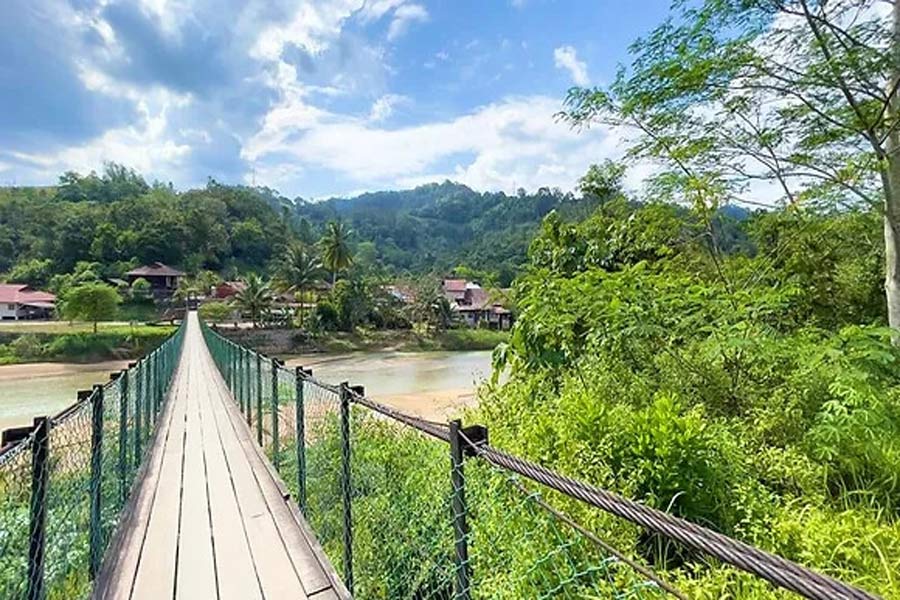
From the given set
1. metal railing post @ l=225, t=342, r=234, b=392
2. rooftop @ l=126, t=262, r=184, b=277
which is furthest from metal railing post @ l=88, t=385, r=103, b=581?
rooftop @ l=126, t=262, r=184, b=277

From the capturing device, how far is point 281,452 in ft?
11.3

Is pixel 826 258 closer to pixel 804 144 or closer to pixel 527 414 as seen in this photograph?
pixel 804 144

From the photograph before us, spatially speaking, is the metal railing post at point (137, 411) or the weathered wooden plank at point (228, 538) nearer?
the weathered wooden plank at point (228, 538)

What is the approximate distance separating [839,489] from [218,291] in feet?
133

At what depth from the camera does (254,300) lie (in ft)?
96.1

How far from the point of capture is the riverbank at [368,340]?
26953 millimetres

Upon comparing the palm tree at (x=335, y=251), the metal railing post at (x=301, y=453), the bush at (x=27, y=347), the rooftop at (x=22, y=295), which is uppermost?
the palm tree at (x=335, y=251)

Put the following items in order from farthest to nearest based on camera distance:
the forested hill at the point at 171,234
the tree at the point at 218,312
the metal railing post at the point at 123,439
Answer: the forested hill at the point at 171,234
the tree at the point at 218,312
the metal railing post at the point at 123,439

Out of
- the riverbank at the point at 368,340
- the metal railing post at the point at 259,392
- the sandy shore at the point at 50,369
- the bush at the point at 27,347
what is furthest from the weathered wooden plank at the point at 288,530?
the bush at the point at 27,347

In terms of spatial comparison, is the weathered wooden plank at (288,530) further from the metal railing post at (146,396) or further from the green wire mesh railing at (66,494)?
the metal railing post at (146,396)

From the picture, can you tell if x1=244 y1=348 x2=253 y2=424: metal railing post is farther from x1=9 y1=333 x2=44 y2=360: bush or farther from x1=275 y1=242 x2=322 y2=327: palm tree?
x1=275 y1=242 x2=322 y2=327: palm tree

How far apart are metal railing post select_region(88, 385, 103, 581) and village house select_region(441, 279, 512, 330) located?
3321cm

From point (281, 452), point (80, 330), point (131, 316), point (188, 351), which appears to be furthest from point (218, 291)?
point (281, 452)

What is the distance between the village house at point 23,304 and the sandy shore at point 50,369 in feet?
46.7
